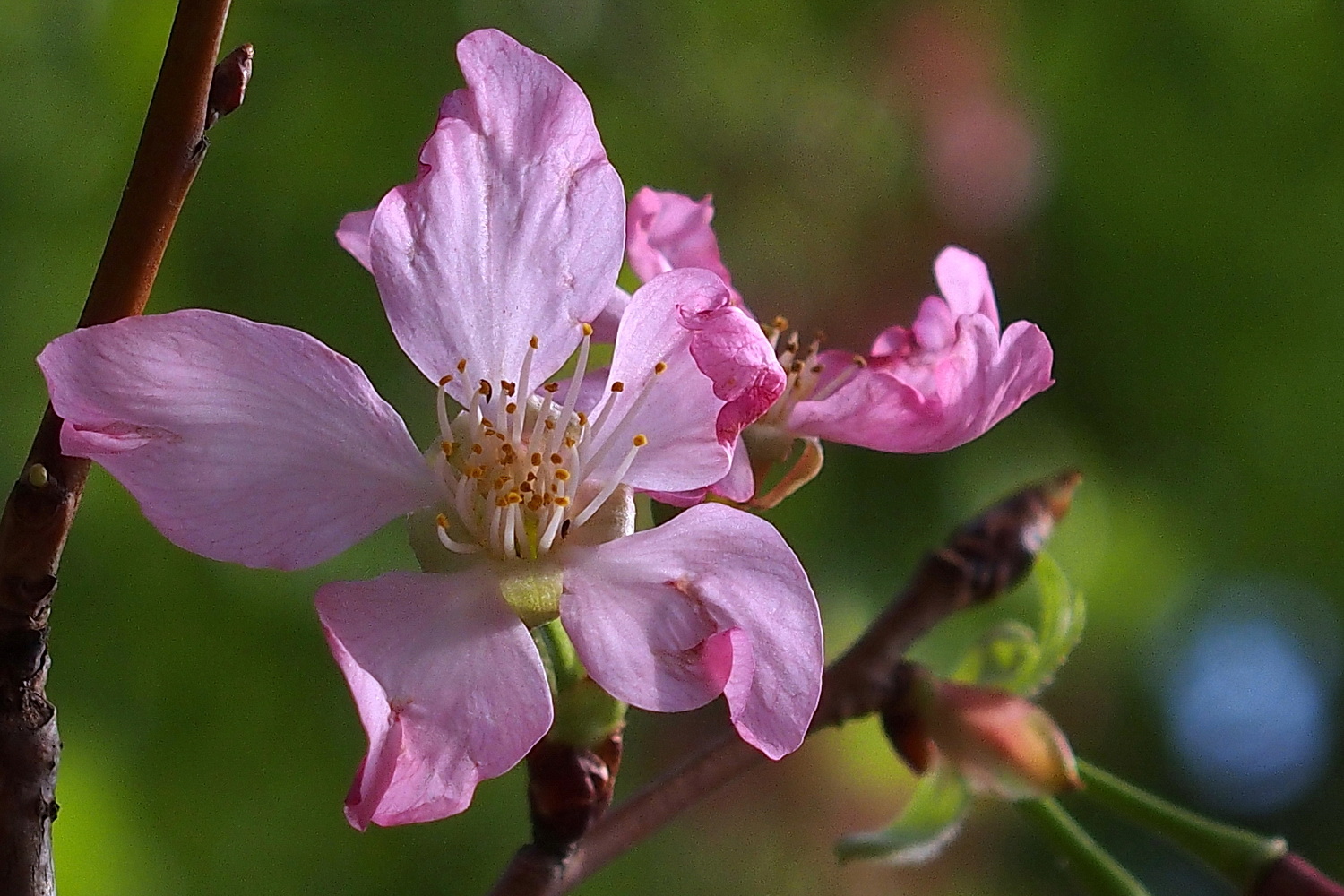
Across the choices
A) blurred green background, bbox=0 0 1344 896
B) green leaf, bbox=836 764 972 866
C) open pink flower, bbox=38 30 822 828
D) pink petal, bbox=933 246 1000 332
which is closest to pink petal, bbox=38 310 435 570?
open pink flower, bbox=38 30 822 828

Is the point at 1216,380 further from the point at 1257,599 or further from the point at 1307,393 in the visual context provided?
the point at 1257,599

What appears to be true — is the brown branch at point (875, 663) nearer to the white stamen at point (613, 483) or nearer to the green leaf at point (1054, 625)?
the green leaf at point (1054, 625)

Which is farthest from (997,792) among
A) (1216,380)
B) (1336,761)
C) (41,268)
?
(1336,761)

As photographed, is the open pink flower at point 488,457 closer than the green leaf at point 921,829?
Yes

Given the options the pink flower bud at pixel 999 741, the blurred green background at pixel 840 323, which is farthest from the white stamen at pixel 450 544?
the blurred green background at pixel 840 323

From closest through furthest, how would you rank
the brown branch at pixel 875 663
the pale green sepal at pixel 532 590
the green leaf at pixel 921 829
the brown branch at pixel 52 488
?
the brown branch at pixel 52 488
the pale green sepal at pixel 532 590
the brown branch at pixel 875 663
the green leaf at pixel 921 829

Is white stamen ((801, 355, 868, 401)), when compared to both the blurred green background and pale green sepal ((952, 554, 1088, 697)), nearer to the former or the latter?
pale green sepal ((952, 554, 1088, 697))

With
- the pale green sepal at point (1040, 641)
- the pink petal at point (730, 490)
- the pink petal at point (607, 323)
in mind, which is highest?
the pink petal at point (607, 323)
